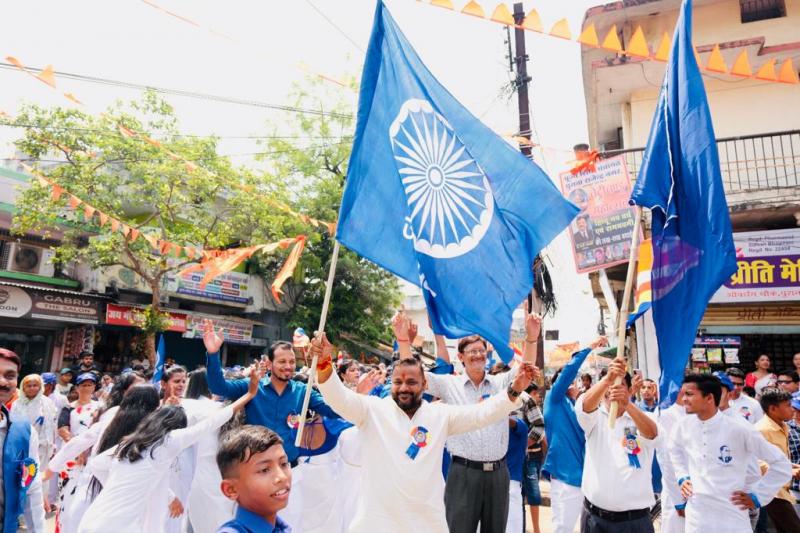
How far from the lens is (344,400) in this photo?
352 centimetres

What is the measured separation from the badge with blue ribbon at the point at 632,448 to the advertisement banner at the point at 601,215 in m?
6.84

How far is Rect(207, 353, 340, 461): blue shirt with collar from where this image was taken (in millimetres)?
4981

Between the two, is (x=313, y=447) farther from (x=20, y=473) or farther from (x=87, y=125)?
Answer: (x=87, y=125)

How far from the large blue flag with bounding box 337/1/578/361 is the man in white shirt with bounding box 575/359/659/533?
1098 millimetres

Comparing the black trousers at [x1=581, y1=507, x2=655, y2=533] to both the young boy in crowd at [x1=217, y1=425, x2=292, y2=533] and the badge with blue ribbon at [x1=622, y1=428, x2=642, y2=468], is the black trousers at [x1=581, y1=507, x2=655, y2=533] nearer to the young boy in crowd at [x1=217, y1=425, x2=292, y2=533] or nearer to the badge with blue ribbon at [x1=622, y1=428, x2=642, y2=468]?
the badge with blue ribbon at [x1=622, y1=428, x2=642, y2=468]

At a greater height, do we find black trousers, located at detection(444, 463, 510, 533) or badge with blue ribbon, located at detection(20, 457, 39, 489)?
badge with blue ribbon, located at detection(20, 457, 39, 489)

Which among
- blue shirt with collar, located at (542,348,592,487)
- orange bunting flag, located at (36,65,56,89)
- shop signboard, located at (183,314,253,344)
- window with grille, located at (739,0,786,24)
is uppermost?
window with grille, located at (739,0,786,24)

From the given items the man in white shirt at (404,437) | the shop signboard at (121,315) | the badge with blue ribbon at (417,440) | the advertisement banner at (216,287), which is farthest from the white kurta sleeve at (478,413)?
the advertisement banner at (216,287)

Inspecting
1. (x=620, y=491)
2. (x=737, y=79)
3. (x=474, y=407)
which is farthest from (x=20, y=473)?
(x=737, y=79)

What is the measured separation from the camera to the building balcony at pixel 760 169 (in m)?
10.8

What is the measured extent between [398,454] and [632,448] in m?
2.03

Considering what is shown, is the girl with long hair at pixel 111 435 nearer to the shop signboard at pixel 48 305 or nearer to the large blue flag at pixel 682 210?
the large blue flag at pixel 682 210

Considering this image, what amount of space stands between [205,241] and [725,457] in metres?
16.4

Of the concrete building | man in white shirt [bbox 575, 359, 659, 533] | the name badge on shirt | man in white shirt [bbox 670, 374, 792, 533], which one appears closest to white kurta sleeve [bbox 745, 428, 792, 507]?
man in white shirt [bbox 670, 374, 792, 533]
